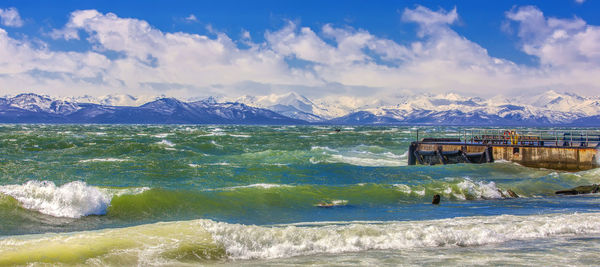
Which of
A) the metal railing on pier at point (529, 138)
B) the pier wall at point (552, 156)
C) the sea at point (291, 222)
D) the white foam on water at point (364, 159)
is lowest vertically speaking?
the sea at point (291, 222)

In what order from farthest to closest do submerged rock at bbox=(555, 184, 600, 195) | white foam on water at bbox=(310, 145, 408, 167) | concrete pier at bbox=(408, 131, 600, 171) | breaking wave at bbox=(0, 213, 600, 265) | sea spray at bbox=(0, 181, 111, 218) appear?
white foam on water at bbox=(310, 145, 408, 167) < concrete pier at bbox=(408, 131, 600, 171) < submerged rock at bbox=(555, 184, 600, 195) < sea spray at bbox=(0, 181, 111, 218) < breaking wave at bbox=(0, 213, 600, 265)

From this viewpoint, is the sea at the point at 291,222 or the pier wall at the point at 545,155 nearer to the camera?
the sea at the point at 291,222

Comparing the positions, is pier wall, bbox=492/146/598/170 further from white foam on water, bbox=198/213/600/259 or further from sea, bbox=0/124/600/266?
white foam on water, bbox=198/213/600/259

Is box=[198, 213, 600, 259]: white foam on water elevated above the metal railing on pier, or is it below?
below

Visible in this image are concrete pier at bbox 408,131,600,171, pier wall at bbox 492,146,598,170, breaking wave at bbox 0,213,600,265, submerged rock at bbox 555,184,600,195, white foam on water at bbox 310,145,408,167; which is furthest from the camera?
white foam on water at bbox 310,145,408,167

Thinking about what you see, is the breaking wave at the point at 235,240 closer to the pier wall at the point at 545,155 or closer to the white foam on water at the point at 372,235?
the white foam on water at the point at 372,235

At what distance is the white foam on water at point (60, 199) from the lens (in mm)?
14219

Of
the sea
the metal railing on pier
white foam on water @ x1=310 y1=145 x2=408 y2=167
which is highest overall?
the metal railing on pier

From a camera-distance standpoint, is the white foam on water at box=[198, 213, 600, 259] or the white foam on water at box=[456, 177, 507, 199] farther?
the white foam on water at box=[456, 177, 507, 199]

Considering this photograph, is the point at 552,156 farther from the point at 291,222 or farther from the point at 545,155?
the point at 291,222

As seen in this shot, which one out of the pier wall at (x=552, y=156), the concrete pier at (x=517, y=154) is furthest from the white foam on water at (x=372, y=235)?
the concrete pier at (x=517, y=154)

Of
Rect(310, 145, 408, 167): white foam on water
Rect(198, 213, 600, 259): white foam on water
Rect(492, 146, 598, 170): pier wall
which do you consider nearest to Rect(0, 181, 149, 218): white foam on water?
Rect(198, 213, 600, 259): white foam on water

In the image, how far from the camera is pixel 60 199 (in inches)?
565

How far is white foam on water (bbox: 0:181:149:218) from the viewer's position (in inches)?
560
